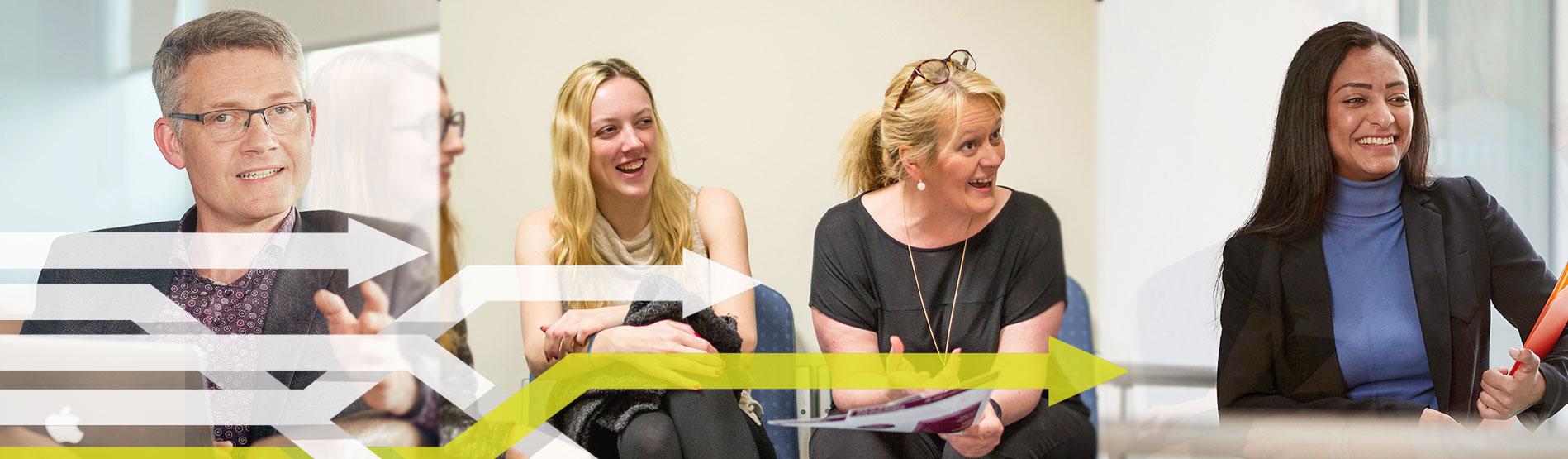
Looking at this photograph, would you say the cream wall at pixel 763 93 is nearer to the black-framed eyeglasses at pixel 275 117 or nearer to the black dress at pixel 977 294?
the black dress at pixel 977 294

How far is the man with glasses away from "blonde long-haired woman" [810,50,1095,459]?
97cm

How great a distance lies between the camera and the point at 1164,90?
7.22 ft

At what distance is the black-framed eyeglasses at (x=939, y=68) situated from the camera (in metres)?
2.17

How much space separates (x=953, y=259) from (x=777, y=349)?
1.38 feet

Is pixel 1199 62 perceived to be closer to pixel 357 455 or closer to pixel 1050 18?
pixel 1050 18

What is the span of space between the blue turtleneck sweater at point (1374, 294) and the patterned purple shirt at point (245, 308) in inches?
75.7

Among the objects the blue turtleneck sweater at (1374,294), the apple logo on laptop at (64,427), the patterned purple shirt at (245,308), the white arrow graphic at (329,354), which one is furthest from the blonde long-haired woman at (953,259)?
the apple logo on laptop at (64,427)

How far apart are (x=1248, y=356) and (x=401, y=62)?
1897mm

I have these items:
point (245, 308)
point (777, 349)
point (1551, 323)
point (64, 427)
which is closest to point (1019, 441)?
point (777, 349)

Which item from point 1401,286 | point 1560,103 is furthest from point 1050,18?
point 1560,103

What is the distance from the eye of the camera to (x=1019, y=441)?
7.10 ft

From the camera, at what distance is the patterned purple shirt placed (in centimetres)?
231

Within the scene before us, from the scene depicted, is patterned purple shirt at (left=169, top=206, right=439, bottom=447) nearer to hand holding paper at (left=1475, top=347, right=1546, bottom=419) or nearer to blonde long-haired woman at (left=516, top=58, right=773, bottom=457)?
blonde long-haired woman at (left=516, top=58, right=773, bottom=457)

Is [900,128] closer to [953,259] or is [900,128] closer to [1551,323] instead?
[953,259]
